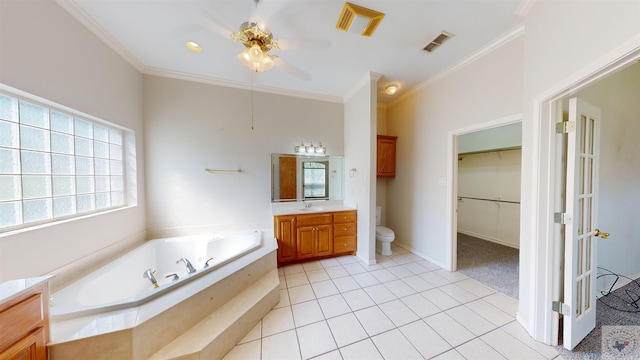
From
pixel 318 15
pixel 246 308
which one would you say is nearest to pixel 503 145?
pixel 318 15

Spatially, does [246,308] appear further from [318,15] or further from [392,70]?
[392,70]

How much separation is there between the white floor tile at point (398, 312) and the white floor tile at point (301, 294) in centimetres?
75

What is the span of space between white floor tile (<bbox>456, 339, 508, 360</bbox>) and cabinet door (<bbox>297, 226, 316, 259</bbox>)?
6.20 feet

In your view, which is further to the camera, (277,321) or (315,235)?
(315,235)

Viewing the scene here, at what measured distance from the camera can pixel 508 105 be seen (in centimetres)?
197

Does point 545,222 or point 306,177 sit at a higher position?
point 306,177

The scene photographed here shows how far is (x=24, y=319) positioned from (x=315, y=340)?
5.46ft

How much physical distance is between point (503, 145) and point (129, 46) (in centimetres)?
562

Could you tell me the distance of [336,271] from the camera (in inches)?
105

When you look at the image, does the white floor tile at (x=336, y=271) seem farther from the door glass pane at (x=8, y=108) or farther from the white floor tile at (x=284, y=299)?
the door glass pane at (x=8, y=108)

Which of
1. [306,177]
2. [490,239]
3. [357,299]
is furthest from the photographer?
[490,239]

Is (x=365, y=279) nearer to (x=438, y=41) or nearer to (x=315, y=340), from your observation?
(x=315, y=340)

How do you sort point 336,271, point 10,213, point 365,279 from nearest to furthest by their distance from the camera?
point 10,213 → point 365,279 → point 336,271

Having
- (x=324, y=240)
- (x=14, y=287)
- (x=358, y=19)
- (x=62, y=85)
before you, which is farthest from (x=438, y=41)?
(x=14, y=287)
